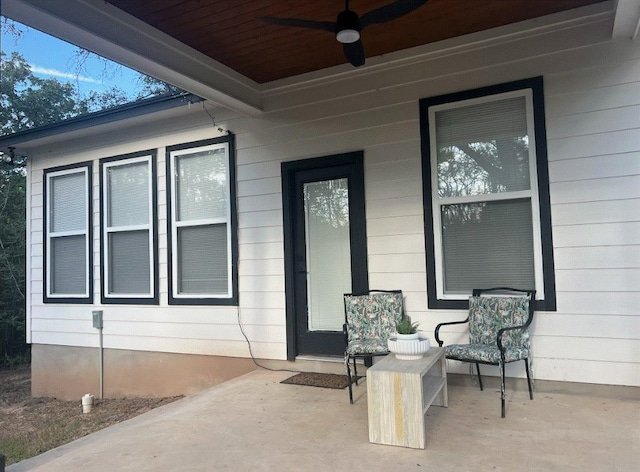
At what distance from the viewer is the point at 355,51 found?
2977mm

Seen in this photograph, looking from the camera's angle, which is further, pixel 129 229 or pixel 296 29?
pixel 129 229

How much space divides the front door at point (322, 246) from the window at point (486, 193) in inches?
28.2

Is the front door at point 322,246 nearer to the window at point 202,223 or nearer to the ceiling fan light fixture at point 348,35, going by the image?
the window at point 202,223

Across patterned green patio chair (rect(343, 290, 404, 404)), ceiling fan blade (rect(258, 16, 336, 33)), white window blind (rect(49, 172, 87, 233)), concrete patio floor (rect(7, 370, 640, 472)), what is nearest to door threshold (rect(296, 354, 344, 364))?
patterned green patio chair (rect(343, 290, 404, 404))

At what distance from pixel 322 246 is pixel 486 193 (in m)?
1.61

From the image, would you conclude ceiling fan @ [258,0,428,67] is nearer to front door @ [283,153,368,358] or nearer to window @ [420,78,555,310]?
window @ [420,78,555,310]

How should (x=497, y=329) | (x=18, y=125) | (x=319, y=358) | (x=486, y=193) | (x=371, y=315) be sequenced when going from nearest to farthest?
1. (x=497, y=329)
2. (x=486, y=193)
3. (x=371, y=315)
4. (x=319, y=358)
5. (x=18, y=125)

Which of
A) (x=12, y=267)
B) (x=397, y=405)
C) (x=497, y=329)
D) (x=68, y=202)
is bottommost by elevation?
(x=397, y=405)

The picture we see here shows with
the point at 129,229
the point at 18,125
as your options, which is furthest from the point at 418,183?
the point at 18,125

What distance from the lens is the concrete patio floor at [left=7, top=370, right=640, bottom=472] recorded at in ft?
7.89

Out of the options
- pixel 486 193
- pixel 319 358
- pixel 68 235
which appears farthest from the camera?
pixel 68 235

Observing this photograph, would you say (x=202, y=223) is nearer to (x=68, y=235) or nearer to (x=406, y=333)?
(x=68, y=235)

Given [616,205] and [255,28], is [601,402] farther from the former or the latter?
[255,28]

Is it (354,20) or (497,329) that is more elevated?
(354,20)
